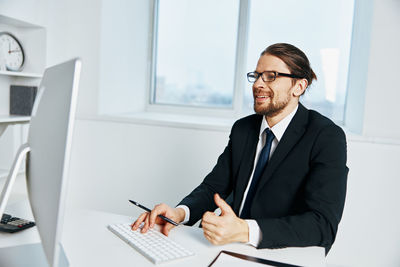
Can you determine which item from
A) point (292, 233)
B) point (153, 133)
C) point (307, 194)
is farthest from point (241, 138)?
point (153, 133)

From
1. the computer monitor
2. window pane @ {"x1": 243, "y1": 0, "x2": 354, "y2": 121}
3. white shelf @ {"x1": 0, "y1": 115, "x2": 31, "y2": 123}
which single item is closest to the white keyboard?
the computer monitor

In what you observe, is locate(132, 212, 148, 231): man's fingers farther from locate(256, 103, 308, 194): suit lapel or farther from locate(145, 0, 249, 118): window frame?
locate(145, 0, 249, 118): window frame

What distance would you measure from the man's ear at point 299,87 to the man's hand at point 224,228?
711mm

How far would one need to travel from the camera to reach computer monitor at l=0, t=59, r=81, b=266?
56 cm

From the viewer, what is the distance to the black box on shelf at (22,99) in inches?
100

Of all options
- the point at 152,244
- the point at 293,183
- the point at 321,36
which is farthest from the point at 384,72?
the point at 152,244

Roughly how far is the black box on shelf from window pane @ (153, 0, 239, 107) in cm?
111

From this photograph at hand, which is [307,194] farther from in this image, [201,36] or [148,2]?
[148,2]

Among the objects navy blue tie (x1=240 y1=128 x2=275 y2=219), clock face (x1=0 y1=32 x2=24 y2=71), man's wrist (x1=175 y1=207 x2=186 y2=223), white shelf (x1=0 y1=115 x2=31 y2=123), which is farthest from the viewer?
clock face (x1=0 y1=32 x2=24 y2=71)

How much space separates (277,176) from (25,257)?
875mm

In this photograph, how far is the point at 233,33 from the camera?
2900 millimetres

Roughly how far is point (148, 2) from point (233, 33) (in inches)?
33.5

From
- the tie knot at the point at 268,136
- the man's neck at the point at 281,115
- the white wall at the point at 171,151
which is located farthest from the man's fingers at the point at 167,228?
the white wall at the point at 171,151

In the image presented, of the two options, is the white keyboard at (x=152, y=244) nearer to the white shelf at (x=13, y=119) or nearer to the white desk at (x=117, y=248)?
the white desk at (x=117, y=248)
